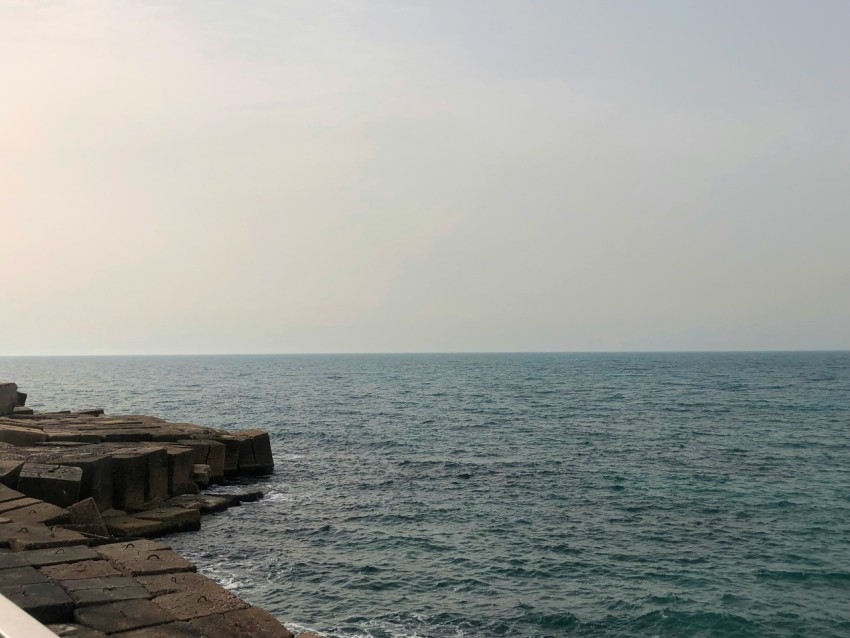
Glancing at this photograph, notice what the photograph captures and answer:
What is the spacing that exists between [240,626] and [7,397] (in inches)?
963

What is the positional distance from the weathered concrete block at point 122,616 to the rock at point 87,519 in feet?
17.4

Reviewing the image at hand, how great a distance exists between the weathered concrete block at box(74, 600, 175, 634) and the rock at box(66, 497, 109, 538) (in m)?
5.29

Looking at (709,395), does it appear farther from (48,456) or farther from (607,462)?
(48,456)

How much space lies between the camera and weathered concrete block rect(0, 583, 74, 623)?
7998 mm

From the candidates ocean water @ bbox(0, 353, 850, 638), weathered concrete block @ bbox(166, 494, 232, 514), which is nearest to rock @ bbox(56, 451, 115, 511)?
weathered concrete block @ bbox(166, 494, 232, 514)

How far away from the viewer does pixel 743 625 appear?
1260 cm

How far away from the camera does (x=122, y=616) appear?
851 cm

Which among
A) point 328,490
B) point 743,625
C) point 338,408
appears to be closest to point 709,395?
point 338,408

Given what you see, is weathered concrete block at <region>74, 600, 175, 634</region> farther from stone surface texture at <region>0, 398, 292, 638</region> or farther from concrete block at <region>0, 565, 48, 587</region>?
concrete block at <region>0, 565, 48, 587</region>

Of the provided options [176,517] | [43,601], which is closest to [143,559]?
[43,601]

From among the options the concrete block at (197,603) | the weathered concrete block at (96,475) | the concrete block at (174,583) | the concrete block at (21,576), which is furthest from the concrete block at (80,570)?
the weathered concrete block at (96,475)

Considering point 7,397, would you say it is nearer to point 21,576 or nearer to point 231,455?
point 231,455

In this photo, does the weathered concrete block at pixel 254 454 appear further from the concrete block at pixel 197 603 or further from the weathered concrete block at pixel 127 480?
the concrete block at pixel 197 603

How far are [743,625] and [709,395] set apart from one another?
5537cm
